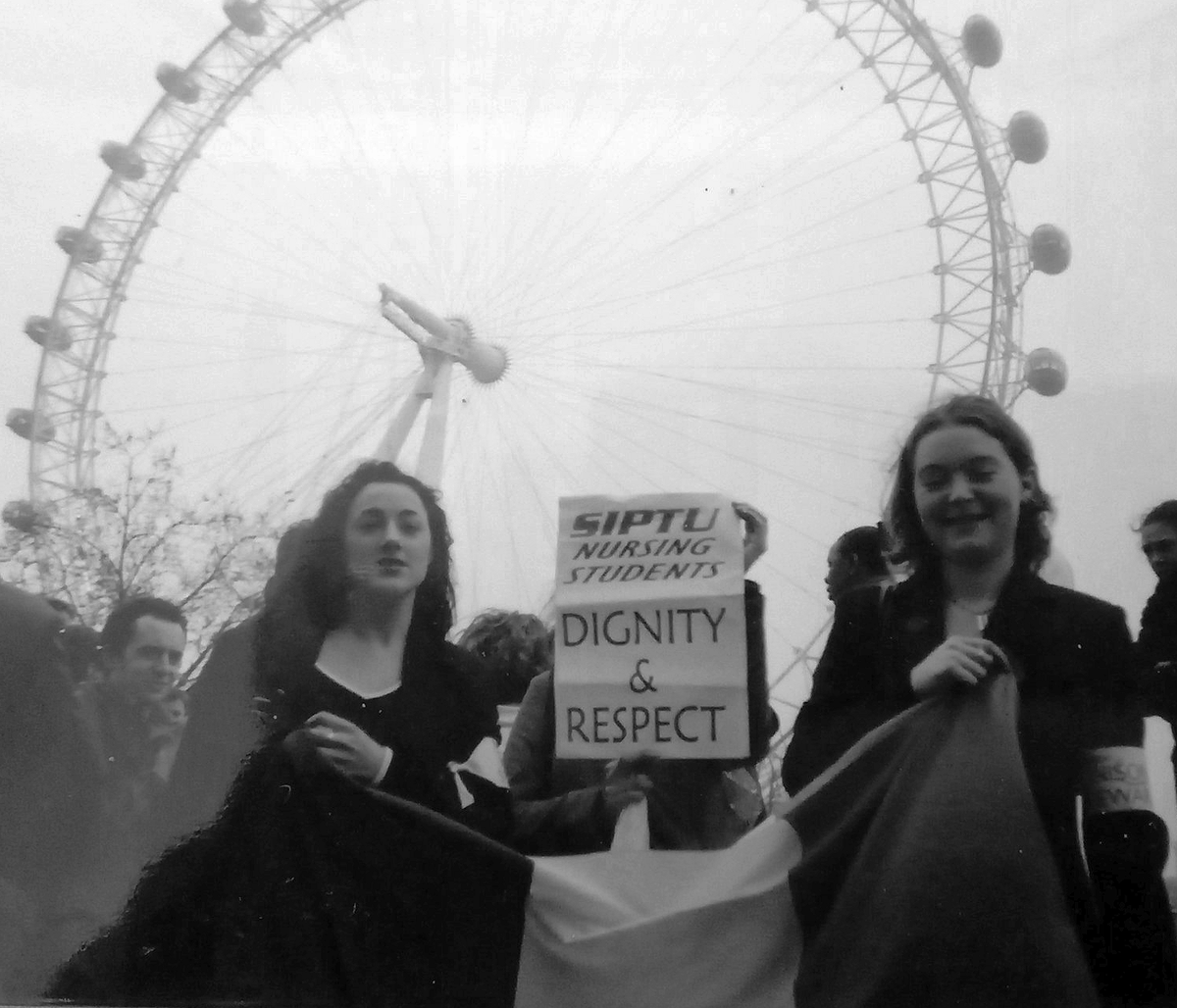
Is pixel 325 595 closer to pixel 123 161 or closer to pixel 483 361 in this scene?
pixel 483 361

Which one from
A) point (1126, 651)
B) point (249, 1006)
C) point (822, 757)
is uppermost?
point (1126, 651)

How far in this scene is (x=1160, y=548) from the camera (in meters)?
3.00

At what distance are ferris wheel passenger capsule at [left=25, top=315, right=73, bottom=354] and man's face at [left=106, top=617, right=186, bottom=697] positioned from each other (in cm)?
89

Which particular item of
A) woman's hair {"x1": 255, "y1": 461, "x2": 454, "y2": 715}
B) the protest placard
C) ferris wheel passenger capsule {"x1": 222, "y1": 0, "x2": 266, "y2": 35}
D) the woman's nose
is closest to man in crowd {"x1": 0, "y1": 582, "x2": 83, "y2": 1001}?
woman's hair {"x1": 255, "y1": 461, "x2": 454, "y2": 715}

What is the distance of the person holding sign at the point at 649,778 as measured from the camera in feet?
10.2

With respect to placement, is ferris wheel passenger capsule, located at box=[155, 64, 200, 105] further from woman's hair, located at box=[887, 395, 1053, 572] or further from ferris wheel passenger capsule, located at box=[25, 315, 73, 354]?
woman's hair, located at box=[887, 395, 1053, 572]

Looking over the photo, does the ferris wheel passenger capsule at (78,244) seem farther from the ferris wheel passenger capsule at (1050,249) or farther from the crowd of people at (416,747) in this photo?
the ferris wheel passenger capsule at (1050,249)

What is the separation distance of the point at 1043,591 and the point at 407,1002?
1798mm

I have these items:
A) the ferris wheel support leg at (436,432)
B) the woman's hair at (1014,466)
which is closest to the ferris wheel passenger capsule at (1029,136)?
the woman's hair at (1014,466)

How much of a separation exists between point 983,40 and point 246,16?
2.19m

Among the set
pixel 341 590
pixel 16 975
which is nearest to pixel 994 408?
pixel 341 590

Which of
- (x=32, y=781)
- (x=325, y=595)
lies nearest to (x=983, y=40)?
(x=325, y=595)

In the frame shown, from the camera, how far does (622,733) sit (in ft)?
10.2

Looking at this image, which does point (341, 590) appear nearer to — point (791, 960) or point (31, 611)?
point (31, 611)
